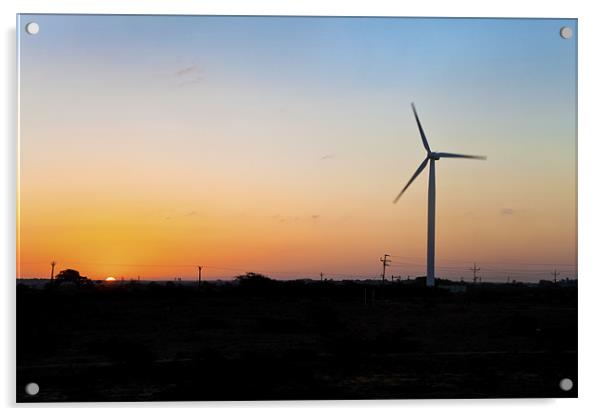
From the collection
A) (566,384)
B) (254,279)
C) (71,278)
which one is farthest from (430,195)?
(71,278)

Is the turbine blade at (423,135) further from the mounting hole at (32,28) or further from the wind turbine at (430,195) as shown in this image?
the mounting hole at (32,28)

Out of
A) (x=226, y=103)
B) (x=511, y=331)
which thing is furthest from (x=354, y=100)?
(x=511, y=331)

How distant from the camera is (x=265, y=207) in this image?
5.80 meters

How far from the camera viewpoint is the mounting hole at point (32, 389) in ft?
17.7

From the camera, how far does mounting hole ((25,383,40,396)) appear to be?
5.40m

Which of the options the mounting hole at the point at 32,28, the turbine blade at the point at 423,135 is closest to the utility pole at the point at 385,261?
the turbine blade at the point at 423,135

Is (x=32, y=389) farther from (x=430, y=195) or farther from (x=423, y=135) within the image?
(x=423, y=135)

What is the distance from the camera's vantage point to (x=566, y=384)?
558 cm

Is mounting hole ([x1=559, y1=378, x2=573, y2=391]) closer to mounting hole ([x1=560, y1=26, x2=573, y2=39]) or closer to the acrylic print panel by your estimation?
the acrylic print panel

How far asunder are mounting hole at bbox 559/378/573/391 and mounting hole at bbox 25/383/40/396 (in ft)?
11.3

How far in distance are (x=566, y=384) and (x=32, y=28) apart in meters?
4.24

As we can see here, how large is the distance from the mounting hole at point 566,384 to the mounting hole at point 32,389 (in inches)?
136

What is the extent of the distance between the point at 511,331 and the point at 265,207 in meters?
1.88

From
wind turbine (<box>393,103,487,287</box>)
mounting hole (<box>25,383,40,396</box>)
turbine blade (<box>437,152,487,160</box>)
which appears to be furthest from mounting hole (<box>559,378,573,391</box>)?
mounting hole (<box>25,383,40,396</box>)
